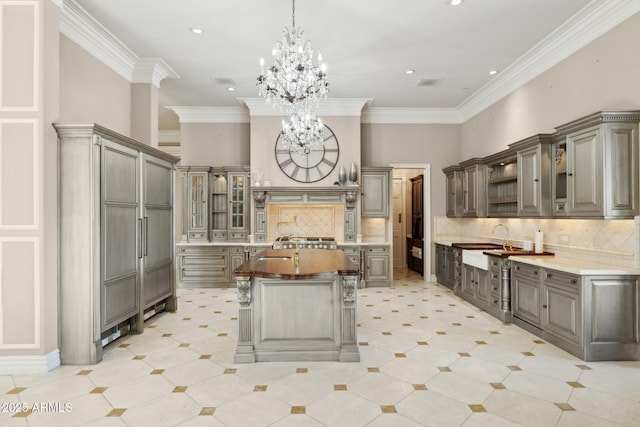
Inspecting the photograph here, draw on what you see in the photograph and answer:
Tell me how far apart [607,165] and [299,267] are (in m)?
3.30

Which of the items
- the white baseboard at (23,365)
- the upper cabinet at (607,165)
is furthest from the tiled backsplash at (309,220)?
the white baseboard at (23,365)

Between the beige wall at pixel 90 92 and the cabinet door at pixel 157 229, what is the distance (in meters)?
0.91

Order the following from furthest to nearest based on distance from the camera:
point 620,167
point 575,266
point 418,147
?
point 418,147 < point 575,266 < point 620,167

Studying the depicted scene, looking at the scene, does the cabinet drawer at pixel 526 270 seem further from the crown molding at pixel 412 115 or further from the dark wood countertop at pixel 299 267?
the crown molding at pixel 412 115

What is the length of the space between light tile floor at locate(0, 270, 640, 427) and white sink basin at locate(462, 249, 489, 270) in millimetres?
1155

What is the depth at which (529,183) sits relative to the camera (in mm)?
4758

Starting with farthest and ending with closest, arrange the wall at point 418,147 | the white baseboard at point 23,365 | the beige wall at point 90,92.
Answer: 1. the wall at point 418,147
2. the beige wall at point 90,92
3. the white baseboard at point 23,365

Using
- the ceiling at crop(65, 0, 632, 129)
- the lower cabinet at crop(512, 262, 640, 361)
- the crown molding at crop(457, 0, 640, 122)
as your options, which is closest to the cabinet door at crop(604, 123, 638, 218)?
the lower cabinet at crop(512, 262, 640, 361)

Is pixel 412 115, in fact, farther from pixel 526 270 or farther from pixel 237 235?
pixel 237 235

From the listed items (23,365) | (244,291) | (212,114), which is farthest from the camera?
(212,114)

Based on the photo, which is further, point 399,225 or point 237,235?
point 399,225

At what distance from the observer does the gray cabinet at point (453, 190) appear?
276 inches

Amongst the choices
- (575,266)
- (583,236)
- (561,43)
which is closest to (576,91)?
(561,43)

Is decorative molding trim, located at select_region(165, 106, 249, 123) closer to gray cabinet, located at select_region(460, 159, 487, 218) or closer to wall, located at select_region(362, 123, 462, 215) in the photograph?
wall, located at select_region(362, 123, 462, 215)
